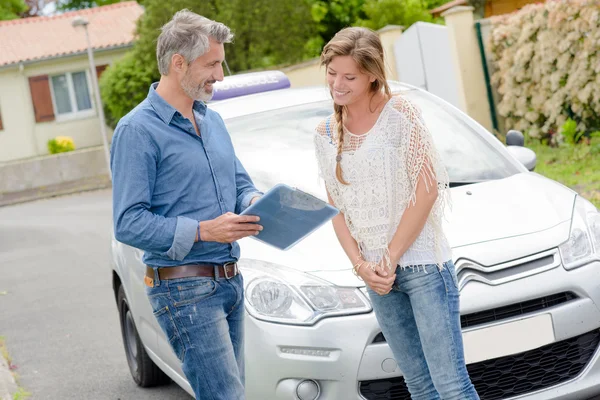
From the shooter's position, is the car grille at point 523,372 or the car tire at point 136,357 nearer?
the car grille at point 523,372

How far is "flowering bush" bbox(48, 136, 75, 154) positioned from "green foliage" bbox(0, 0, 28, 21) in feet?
52.2

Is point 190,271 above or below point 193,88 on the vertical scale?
below

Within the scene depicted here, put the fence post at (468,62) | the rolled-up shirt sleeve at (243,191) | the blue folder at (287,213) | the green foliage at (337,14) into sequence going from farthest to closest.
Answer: the green foliage at (337,14) → the fence post at (468,62) → the rolled-up shirt sleeve at (243,191) → the blue folder at (287,213)

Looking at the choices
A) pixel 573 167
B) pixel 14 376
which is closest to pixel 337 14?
pixel 573 167

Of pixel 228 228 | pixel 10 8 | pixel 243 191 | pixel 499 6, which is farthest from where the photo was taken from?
pixel 10 8

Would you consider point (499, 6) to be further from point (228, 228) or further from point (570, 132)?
point (228, 228)

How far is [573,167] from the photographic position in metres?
11.1

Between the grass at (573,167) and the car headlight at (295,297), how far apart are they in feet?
17.3

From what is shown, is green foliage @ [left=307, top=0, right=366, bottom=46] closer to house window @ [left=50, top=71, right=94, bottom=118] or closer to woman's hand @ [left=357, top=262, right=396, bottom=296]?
house window @ [left=50, top=71, right=94, bottom=118]

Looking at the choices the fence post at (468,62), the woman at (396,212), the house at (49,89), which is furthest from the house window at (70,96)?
the woman at (396,212)

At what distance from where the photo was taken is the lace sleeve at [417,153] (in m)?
3.46

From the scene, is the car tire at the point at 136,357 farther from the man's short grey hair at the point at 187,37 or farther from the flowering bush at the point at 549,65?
the flowering bush at the point at 549,65

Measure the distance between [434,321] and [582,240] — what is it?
4.47 feet

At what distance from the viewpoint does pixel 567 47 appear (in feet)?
40.1
